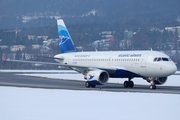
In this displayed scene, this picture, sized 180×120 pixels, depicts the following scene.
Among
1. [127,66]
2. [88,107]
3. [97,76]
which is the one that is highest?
[127,66]

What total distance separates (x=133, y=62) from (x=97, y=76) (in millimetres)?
2926

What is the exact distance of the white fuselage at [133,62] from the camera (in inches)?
1447

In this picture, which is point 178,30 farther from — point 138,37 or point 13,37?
point 13,37

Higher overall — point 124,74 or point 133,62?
point 133,62

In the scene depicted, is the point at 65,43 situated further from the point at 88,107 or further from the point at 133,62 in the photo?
the point at 88,107

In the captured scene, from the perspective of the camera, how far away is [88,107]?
77.5ft

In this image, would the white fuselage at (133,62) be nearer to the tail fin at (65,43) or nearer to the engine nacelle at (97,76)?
the engine nacelle at (97,76)

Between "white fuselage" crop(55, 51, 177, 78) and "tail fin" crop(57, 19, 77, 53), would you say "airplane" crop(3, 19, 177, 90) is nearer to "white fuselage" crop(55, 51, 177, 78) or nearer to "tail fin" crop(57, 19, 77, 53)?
"white fuselage" crop(55, 51, 177, 78)

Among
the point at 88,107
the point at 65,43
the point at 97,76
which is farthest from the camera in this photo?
the point at 65,43

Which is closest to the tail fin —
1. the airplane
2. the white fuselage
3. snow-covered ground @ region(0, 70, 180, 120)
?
the white fuselage

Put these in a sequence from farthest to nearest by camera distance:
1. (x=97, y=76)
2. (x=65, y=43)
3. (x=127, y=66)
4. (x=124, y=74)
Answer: (x=65, y=43) → (x=124, y=74) → (x=127, y=66) → (x=97, y=76)

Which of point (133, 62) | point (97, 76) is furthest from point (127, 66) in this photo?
point (97, 76)

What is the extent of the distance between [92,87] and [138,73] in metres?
3.81

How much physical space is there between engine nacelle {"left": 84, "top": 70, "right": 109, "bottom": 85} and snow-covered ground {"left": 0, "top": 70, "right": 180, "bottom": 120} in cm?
874
